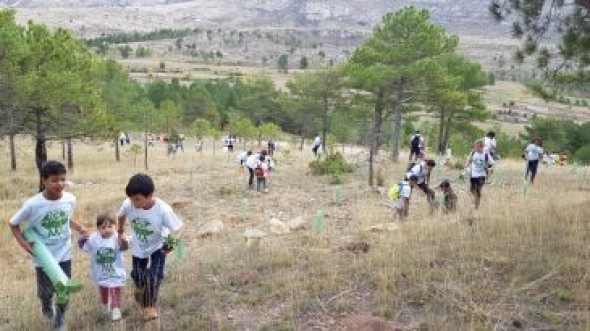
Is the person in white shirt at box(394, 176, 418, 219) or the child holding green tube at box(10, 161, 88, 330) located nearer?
the child holding green tube at box(10, 161, 88, 330)

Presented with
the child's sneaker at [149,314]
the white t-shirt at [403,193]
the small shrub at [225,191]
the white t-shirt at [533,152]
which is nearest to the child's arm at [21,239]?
the child's sneaker at [149,314]

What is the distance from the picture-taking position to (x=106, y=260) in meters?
6.39

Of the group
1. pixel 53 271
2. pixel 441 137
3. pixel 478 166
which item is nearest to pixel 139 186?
pixel 53 271

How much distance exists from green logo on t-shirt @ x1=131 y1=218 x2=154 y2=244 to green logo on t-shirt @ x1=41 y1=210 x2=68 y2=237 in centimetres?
61

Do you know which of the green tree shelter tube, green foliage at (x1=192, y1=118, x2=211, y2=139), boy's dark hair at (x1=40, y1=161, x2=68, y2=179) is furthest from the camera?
green foliage at (x1=192, y1=118, x2=211, y2=139)

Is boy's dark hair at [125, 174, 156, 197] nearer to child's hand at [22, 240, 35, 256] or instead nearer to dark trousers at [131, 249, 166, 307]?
dark trousers at [131, 249, 166, 307]

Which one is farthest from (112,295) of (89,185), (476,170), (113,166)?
(113,166)

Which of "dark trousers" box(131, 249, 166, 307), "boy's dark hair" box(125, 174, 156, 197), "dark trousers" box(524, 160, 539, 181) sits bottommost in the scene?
"dark trousers" box(524, 160, 539, 181)

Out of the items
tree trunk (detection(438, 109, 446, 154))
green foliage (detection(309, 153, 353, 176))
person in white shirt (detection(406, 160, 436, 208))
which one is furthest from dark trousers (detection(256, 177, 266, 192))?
tree trunk (detection(438, 109, 446, 154))

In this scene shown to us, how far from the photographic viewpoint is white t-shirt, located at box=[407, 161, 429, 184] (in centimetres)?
1306

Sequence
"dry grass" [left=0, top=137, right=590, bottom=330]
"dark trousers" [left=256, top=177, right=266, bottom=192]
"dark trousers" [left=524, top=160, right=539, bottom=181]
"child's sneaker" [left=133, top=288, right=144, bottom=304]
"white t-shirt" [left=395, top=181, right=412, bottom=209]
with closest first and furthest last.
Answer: "dry grass" [left=0, top=137, right=590, bottom=330]
"child's sneaker" [left=133, top=288, right=144, bottom=304]
"white t-shirt" [left=395, top=181, right=412, bottom=209]
"dark trousers" [left=524, top=160, right=539, bottom=181]
"dark trousers" [left=256, top=177, right=266, bottom=192]

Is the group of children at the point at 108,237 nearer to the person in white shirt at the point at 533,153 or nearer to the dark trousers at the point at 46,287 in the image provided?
the dark trousers at the point at 46,287

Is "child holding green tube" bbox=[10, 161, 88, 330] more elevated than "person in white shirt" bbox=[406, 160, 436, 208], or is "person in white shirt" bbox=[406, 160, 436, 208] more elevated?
"child holding green tube" bbox=[10, 161, 88, 330]

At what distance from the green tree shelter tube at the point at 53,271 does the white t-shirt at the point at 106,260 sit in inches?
24.2
